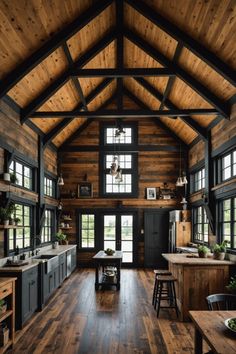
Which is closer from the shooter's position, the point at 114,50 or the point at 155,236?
the point at 114,50

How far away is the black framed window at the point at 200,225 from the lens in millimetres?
9073

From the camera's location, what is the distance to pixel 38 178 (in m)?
8.76

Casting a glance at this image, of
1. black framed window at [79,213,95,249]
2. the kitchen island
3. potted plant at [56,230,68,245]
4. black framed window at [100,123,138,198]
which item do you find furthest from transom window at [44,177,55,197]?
the kitchen island

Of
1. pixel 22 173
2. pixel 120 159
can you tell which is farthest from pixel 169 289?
pixel 120 159

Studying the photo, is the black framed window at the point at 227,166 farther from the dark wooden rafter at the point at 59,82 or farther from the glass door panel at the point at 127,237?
the glass door panel at the point at 127,237

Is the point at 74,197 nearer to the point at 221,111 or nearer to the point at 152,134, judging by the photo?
the point at 152,134

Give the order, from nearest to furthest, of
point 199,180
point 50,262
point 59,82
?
1. point 50,262
2. point 59,82
3. point 199,180

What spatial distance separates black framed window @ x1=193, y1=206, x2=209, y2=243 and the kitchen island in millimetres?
3059

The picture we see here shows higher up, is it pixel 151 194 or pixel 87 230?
pixel 151 194

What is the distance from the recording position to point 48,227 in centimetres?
1011

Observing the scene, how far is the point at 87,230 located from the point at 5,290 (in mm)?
7178

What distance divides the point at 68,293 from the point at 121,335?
295 cm

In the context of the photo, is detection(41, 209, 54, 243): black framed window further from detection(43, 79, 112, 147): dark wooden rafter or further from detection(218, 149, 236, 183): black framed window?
detection(218, 149, 236, 183): black framed window

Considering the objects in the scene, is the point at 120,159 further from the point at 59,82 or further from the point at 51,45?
the point at 51,45
